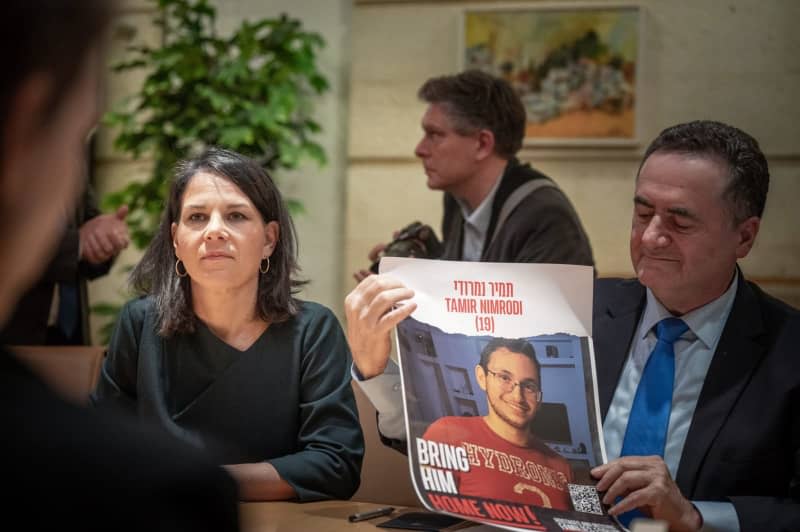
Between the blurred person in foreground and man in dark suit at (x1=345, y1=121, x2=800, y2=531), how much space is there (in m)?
1.20

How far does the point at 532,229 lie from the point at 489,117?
24.1 inches

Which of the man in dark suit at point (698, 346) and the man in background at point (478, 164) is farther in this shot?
the man in background at point (478, 164)

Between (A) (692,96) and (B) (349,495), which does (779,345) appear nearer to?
(B) (349,495)

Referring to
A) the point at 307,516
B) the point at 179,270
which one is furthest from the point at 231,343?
the point at 307,516

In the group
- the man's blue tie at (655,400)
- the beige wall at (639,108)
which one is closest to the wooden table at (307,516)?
the man's blue tie at (655,400)

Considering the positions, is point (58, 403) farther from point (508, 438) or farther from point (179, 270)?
point (179, 270)

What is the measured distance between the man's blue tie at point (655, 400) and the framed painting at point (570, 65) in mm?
3202

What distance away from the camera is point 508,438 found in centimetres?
167

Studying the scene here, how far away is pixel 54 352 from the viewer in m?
2.78

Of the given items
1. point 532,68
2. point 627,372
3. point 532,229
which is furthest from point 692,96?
point 627,372

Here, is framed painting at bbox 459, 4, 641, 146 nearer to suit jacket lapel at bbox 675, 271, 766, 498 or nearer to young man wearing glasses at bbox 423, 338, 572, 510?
suit jacket lapel at bbox 675, 271, 766, 498

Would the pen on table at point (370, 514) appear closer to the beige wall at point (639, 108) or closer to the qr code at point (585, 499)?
the qr code at point (585, 499)

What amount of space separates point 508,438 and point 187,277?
3.37 ft

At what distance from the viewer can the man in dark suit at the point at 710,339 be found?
6.13ft
